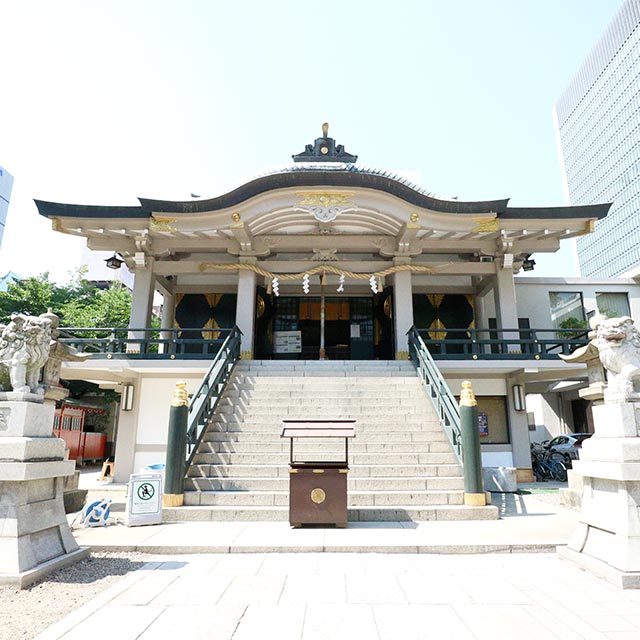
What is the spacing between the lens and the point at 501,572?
4.57 meters

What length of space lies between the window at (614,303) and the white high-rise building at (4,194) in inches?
1952

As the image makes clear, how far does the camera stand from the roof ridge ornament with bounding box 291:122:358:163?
1546 cm

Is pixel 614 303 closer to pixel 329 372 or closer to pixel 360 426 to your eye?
pixel 329 372

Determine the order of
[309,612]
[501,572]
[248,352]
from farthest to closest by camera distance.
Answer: [248,352]
[501,572]
[309,612]

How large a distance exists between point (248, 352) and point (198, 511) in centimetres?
652

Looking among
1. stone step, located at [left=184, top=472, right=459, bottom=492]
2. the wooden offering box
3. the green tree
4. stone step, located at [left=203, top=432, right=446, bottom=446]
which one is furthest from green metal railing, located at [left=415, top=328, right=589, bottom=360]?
the green tree

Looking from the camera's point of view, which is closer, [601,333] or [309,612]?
[309,612]

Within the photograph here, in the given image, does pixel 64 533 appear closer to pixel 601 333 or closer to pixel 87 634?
pixel 87 634

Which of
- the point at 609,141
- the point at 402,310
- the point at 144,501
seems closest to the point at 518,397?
the point at 402,310

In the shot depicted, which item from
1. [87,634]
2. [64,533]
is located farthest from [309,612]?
[64,533]

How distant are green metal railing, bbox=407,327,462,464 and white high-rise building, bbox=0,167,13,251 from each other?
4693cm

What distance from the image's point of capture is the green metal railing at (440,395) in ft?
25.6

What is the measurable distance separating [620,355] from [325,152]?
1295 cm

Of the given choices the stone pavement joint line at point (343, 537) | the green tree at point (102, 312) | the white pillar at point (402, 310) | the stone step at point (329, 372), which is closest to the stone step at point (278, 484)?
the stone pavement joint line at point (343, 537)
